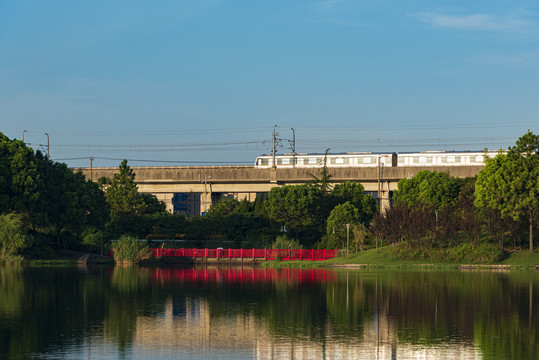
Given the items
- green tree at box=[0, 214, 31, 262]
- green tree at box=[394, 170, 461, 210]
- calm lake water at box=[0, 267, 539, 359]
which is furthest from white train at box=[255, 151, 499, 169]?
calm lake water at box=[0, 267, 539, 359]

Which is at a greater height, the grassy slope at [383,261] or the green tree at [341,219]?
the green tree at [341,219]

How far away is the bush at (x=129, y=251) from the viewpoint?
74750 mm

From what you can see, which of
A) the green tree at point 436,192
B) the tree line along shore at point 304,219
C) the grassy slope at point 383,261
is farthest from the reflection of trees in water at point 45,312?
the green tree at point 436,192

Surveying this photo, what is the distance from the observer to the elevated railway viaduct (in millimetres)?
108938

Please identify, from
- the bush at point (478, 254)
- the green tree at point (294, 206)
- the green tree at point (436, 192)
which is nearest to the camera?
the bush at point (478, 254)

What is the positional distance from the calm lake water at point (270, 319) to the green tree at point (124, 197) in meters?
48.3

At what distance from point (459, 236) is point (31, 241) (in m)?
43.3

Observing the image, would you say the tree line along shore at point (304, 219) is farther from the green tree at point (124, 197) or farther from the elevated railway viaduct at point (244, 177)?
the elevated railway viaduct at point (244, 177)

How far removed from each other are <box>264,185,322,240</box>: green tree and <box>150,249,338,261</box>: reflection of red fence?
9138 millimetres

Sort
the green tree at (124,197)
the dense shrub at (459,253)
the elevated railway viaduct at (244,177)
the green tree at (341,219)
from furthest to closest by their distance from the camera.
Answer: the elevated railway viaduct at (244,177) → the green tree at (124,197) → the green tree at (341,219) → the dense shrub at (459,253)

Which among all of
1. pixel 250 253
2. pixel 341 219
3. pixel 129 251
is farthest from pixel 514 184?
pixel 129 251

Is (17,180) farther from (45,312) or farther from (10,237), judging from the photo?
(45,312)

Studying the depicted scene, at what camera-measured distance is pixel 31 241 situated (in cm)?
6938

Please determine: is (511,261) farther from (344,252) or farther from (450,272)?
(344,252)
